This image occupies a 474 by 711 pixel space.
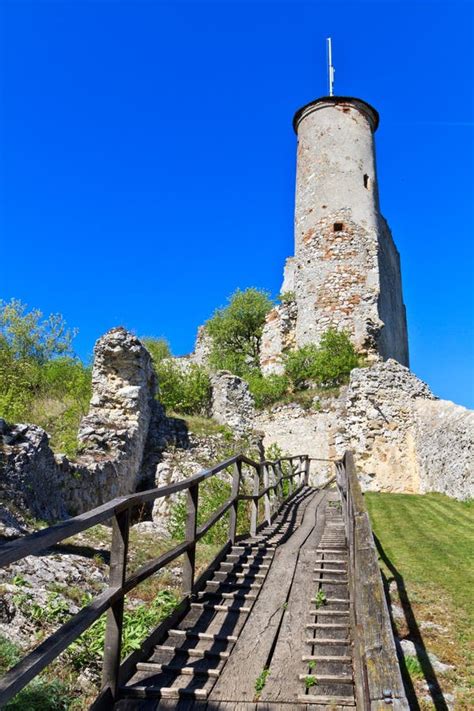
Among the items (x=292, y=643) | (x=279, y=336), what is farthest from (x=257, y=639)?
(x=279, y=336)

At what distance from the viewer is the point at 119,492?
37.1 feet

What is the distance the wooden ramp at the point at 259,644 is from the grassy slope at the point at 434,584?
0.66m

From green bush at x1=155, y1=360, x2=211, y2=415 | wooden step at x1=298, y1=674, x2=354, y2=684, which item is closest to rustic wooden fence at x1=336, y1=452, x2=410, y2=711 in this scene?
wooden step at x1=298, y1=674, x2=354, y2=684

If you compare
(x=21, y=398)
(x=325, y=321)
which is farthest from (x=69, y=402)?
(x=325, y=321)

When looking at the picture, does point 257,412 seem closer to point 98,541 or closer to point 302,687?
point 98,541

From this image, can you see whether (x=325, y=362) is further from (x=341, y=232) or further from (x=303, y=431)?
(x=341, y=232)

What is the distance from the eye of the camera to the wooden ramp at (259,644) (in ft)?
9.57

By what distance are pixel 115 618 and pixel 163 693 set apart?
1.68 ft

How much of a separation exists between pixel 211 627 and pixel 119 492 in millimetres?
7825

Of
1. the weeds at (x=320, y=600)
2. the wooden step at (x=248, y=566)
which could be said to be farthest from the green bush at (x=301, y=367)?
the weeds at (x=320, y=600)

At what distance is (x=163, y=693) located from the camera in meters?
2.93

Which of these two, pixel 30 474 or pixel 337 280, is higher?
pixel 337 280

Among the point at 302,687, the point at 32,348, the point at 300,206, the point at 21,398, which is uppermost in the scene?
the point at 300,206

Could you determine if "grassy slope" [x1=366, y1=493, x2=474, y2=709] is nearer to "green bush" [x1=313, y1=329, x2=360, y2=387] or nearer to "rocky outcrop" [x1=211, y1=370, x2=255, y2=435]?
"rocky outcrop" [x1=211, y1=370, x2=255, y2=435]
